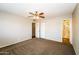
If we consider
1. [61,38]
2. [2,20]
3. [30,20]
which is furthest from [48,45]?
[2,20]

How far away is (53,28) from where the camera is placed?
165 centimetres

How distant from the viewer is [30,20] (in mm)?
1616

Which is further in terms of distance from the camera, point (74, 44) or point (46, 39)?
point (74, 44)

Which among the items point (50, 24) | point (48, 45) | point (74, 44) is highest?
point (50, 24)

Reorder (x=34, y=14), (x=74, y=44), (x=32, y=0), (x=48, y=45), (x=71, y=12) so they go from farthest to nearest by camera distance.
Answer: (x=74, y=44), (x=48, y=45), (x=71, y=12), (x=34, y=14), (x=32, y=0)

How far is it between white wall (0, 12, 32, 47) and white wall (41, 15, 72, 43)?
32 centimetres

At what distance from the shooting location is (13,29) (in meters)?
1.65

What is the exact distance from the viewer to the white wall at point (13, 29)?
153cm

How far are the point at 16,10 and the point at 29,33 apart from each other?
567mm

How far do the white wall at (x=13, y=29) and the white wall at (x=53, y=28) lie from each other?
0.32 meters

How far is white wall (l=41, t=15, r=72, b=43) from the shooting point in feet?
5.14

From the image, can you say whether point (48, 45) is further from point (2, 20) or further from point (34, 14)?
point (2, 20)

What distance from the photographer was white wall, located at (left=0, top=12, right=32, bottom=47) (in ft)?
5.03

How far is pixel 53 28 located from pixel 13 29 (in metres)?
0.89
